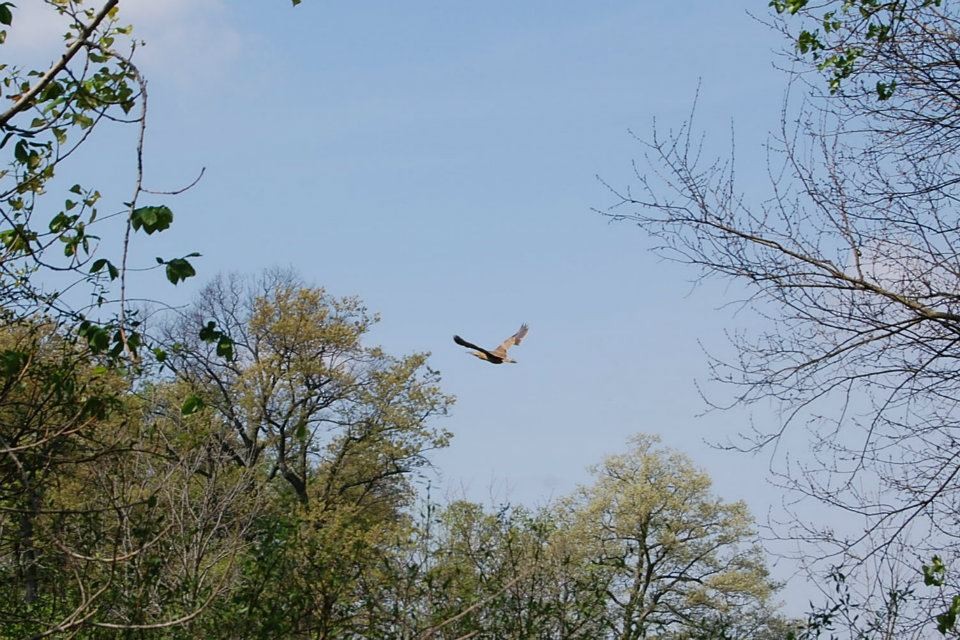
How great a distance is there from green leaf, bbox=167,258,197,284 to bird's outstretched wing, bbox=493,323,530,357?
386cm

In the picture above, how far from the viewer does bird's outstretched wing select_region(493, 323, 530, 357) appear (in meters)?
8.26

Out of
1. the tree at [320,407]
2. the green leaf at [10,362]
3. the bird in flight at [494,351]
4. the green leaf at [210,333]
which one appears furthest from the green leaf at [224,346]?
the tree at [320,407]

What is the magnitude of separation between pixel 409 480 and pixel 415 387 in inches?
95.4

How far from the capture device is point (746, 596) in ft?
104

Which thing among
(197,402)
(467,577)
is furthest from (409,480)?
(197,402)

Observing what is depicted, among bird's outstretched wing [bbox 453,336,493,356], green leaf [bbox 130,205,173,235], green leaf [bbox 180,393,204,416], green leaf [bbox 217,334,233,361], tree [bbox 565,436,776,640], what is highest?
tree [bbox 565,436,776,640]

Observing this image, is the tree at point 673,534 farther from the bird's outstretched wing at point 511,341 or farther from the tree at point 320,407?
the bird's outstretched wing at point 511,341

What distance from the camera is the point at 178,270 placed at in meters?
4.37

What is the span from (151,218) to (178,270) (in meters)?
0.24

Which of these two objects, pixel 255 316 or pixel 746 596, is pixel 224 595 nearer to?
pixel 255 316

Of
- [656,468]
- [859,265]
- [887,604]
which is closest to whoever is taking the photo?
[859,265]

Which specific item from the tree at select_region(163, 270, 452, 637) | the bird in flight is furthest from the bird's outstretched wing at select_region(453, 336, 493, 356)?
the tree at select_region(163, 270, 452, 637)

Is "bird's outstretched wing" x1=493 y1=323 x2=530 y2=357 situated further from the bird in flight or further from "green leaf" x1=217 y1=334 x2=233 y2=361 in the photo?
"green leaf" x1=217 y1=334 x2=233 y2=361

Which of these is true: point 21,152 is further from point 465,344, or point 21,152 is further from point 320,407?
point 320,407
